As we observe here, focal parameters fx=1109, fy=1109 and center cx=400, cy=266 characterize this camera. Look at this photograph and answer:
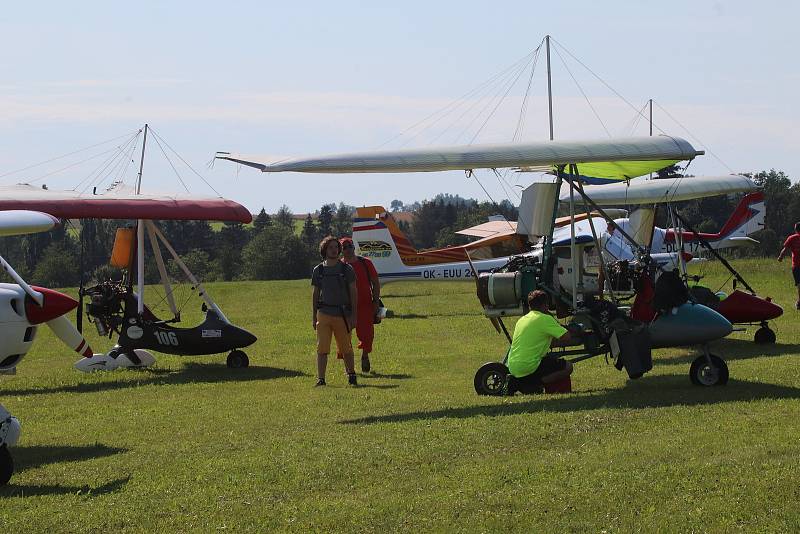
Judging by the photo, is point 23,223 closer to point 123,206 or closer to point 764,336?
point 123,206

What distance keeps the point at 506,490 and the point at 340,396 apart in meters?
5.21

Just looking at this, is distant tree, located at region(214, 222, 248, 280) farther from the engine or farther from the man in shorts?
the man in shorts

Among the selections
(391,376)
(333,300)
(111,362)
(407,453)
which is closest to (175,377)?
(111,362)

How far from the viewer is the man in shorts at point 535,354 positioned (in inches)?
436

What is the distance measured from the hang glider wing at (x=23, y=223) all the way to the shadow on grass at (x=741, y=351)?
8186mm

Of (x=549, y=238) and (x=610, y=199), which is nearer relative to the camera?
(x=549, y=238)

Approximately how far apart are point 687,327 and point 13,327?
6756mm

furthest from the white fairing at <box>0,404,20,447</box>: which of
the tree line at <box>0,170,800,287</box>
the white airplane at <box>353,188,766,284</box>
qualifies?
the tree line at <box>0,170,800,287</box>

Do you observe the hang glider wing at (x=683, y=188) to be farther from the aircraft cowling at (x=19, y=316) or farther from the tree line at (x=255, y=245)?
the tree line at (x=255, y=245)

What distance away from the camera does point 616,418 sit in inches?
374

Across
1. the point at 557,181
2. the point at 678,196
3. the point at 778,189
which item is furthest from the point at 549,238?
the point at 778,189

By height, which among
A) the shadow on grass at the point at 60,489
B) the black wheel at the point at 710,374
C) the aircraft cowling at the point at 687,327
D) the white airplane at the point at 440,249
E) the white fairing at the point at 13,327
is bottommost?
the shadow on grass at the point at 60,489

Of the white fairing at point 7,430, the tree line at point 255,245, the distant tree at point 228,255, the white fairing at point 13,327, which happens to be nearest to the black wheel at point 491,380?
the white fairing at point 13,327

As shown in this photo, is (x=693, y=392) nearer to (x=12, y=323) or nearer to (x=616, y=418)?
(x=616, y=418)
